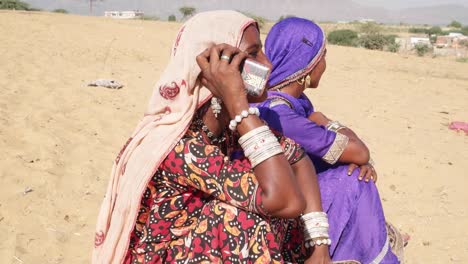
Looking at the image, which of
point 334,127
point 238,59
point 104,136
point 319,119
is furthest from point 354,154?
point 104,136

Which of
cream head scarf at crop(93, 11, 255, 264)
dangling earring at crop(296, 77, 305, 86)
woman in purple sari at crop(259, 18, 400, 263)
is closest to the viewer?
cream head scarf at crop(93, 11, 255, 264)

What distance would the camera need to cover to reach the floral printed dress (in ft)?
5.49

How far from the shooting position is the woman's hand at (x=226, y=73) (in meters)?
1.62

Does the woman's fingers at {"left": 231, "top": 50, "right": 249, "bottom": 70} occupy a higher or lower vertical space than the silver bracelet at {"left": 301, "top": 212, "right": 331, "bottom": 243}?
Result: higher

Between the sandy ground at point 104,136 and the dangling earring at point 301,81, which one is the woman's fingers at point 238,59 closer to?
the dangling earring at point 301,81

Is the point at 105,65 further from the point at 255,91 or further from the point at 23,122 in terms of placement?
the point at 255,91

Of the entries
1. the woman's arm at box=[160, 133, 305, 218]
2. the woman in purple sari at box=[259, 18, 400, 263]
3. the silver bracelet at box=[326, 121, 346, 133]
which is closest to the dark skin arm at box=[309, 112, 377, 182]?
the woman in purple sari at box=[259, 18, 400, 263]

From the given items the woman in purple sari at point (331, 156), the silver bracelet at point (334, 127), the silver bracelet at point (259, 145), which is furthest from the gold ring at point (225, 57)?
the silver bracelet at point (334, 127)

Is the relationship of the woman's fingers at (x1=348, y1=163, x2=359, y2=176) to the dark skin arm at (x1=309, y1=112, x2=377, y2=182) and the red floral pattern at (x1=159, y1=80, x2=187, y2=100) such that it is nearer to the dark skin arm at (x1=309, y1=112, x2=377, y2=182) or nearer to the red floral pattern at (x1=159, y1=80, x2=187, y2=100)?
the dark skin arm at (x1=309, y1=112, x2=377, y2=182)

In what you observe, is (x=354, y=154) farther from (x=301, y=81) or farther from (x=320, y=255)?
(x=320, y=255)

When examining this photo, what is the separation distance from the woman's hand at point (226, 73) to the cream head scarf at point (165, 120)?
0.29ft

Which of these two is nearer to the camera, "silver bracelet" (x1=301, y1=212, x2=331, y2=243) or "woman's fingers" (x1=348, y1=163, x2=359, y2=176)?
"silver bracelet" (x1=301, y1=212, x2=331, y2=243)

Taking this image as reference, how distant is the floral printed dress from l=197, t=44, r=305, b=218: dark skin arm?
0.18ft

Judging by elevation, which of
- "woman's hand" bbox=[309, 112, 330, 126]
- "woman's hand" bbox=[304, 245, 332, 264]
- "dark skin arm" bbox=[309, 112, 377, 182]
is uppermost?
"woman's hand" bbox=[309, 112, 330, 126]
